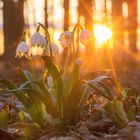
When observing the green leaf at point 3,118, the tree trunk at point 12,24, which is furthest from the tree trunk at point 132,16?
the green leaf at point 3,118

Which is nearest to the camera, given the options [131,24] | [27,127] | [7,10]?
[27,127]

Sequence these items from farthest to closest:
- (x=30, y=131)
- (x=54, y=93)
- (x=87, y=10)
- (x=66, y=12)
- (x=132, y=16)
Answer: (x=132, y=16), (x=87, y=10), (x=66, y=12), (x=54, y=93), (x=30, y=131)

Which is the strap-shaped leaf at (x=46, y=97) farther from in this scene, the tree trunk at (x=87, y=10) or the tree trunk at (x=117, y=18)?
the tree trunk at (x=87, y=10)

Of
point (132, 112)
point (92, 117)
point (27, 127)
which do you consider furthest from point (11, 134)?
point (132, 112)

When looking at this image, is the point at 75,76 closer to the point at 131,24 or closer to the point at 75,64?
the point at 75,64

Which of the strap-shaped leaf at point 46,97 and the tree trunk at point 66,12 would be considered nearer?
the strap-shaped leaf at point 46,97

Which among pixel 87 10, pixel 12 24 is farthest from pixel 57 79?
pixel 87 10

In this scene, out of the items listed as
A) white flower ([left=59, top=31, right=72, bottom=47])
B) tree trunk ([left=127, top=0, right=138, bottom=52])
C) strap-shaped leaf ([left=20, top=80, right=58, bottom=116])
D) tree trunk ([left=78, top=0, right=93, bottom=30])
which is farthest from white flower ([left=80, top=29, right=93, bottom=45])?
tree trunk ([left=127, top=0, right=138, bottom=52])

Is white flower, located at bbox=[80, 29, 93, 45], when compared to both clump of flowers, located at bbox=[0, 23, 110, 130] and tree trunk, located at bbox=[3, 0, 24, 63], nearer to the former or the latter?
clump of flowers, located at bbox=[0, 23, 110, 130]

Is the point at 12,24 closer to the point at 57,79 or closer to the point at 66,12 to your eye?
the point at 66,12
